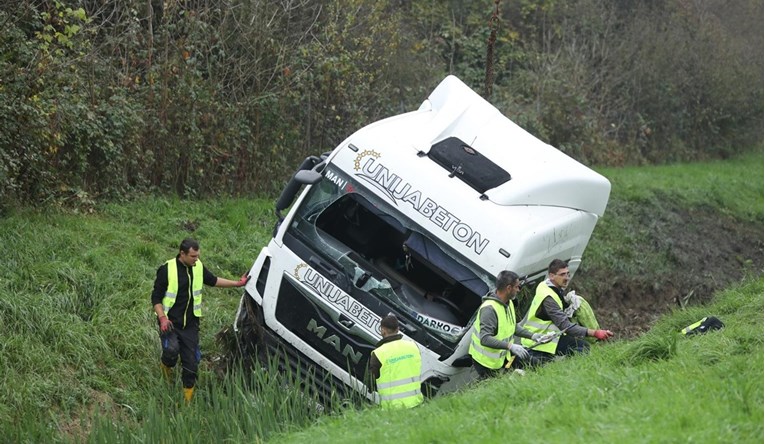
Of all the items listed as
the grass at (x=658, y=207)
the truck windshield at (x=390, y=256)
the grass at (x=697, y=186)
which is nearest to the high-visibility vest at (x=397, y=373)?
the truck windshield at (x=390, y=256)

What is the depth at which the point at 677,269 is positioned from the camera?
1898 cm

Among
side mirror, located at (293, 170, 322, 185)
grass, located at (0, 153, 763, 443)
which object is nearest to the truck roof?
side mirror, located at (293, 170, 322, 185)

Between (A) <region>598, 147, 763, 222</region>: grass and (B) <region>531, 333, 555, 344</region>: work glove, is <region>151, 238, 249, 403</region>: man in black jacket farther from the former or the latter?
(A) <region>598, 147, 763, 222</region>: grass

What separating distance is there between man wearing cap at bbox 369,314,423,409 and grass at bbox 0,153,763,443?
1.47 ft

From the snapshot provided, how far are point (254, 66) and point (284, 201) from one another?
275 inches

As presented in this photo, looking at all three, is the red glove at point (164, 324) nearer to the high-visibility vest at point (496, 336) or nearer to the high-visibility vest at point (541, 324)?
the high-visibility vest at point (496, 336)

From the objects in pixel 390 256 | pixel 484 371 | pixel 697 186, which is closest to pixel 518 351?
pixel 484 371

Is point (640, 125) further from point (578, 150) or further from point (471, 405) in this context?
point (471, 405)

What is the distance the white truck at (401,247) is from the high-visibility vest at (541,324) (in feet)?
0.97

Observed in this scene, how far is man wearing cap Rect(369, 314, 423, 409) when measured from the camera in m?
8.60

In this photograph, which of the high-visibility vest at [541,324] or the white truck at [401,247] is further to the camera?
the high-visibility vest at [541,324]

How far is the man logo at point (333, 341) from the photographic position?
31.4ft

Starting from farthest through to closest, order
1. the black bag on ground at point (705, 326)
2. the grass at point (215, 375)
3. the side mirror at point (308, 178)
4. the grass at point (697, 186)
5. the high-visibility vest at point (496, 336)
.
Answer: the grass at point (697, 186) → the black bag on ground at point (705, 326) → the side mirror at point (308, 178) → the high-visibility vest at point (496, 336) → the grass at point (215, 375)

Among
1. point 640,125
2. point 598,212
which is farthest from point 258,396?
point 640,125
